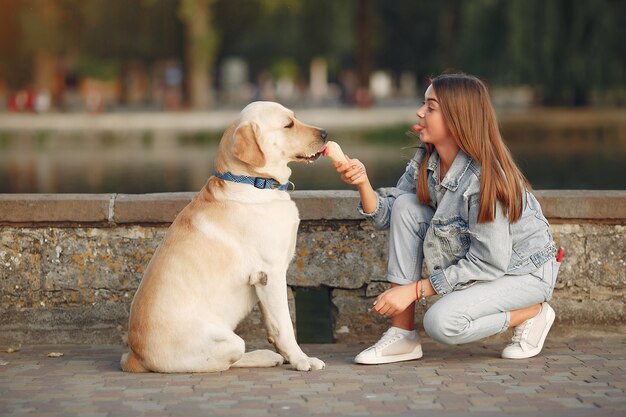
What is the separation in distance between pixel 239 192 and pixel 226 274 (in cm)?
42

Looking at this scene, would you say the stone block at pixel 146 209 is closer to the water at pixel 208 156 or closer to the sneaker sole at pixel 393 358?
the sneaker sole at pixel 393 358

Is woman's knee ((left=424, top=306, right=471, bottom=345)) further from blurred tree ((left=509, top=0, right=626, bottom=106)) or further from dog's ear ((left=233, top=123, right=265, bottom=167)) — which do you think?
blurred tree ((left=509, top=0, right=626, bottom=106))

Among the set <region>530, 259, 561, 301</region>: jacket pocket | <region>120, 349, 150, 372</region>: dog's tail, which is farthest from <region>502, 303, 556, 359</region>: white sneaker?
<region>120, 349, 150, 372</region>: dog's tail

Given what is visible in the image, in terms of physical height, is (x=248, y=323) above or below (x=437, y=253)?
below

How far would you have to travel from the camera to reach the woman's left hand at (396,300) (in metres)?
6.26

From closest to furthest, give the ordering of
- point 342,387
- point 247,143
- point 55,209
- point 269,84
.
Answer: point 342,387
point 247,143
point 55,209
point 269,84

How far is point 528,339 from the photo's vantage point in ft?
21.0

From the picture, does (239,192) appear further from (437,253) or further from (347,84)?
(347,84)

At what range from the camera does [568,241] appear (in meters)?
7.14

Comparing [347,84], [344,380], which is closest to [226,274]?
[344,380]

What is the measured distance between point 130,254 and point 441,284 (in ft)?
6.33

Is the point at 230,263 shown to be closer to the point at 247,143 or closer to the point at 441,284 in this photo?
the point at 247,143

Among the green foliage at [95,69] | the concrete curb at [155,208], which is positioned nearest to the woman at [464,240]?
the concrete curb at [155,208]

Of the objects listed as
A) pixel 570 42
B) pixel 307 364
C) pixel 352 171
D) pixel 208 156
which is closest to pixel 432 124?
pixel 352 171
